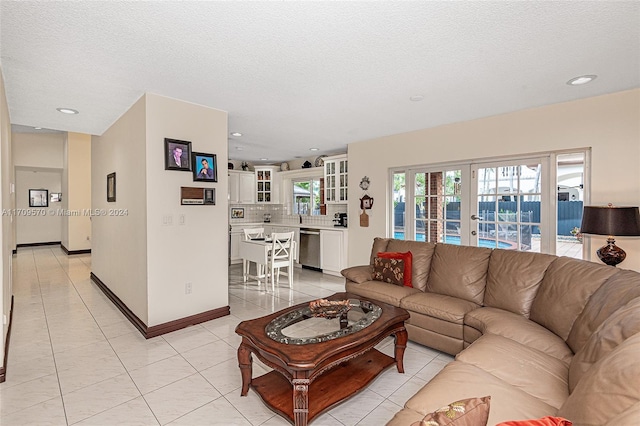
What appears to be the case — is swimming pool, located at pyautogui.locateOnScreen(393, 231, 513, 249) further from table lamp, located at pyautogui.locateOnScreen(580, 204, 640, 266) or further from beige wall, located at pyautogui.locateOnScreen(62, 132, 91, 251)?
beige wall, located at pyautogui.locateOnScreen(62, 132, 91, 251)

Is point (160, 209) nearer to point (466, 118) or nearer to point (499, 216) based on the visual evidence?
point (466, 118)

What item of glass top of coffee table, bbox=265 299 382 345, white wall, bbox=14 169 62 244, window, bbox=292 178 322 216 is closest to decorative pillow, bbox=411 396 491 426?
glass top of coffee table, bbox=265 299 382 345

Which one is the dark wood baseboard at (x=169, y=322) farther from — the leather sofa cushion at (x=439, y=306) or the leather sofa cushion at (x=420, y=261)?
the leather sofa cushion at (x=420, y=261)

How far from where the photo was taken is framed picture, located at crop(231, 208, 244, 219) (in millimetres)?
7542

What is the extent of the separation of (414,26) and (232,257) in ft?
19.6

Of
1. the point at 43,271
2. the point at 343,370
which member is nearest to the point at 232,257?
the point at 43,271

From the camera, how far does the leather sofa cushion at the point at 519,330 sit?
200cm

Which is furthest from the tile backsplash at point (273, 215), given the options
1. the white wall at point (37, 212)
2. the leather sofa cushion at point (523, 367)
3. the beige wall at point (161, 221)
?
the white wall at point (37, 212)

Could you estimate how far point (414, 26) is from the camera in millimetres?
1983

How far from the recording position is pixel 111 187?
14.2ft

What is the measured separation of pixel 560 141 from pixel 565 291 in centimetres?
200

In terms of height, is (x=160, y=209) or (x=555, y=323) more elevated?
(x=160, y=209)

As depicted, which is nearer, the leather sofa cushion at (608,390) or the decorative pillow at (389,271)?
the leather sofa cushion at (608,390)

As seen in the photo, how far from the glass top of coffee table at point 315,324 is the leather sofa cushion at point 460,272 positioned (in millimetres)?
944
